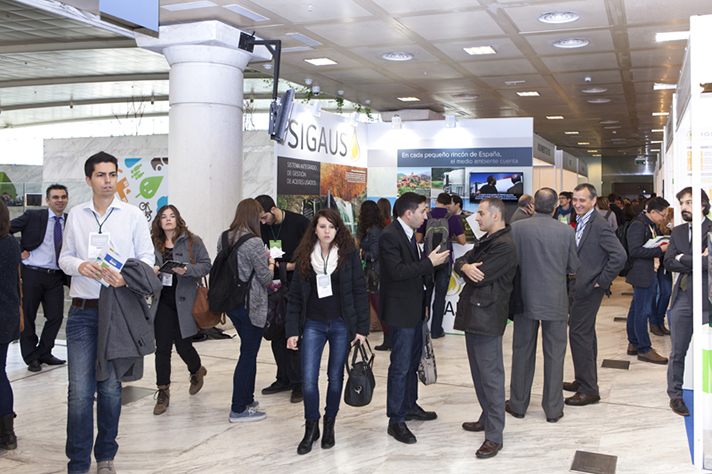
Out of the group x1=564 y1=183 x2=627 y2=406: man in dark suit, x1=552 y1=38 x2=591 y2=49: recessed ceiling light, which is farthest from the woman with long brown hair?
x1=552 y1=38 x2=591 y2=49: recessed ceiling light

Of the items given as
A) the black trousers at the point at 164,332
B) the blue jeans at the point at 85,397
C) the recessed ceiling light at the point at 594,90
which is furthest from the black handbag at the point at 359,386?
the recessed ceiling light at the point at 594,90

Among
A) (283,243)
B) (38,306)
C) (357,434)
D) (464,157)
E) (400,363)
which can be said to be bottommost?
(357,434)

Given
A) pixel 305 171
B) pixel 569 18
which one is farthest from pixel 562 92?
pixel 305 171

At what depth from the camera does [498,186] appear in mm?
8672

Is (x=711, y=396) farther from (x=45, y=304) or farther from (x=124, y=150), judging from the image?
(x=124, y=150)

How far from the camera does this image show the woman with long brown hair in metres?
3.98

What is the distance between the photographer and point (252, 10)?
6.14 meters

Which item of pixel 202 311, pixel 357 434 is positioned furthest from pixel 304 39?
pixel 357 434

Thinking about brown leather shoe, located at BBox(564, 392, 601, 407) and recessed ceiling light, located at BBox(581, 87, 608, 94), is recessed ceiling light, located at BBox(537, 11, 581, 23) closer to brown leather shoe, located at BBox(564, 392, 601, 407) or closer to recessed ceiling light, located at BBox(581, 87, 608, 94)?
brown leather shoe, located at BBox(564, 392, 601, 407)

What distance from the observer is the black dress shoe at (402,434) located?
3781 millimetres

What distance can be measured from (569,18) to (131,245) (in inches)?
202

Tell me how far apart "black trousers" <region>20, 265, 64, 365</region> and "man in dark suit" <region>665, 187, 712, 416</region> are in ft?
15.8

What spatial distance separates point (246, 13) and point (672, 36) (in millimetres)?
4773

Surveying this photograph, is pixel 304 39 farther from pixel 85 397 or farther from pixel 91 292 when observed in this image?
→ pixel 85 397
